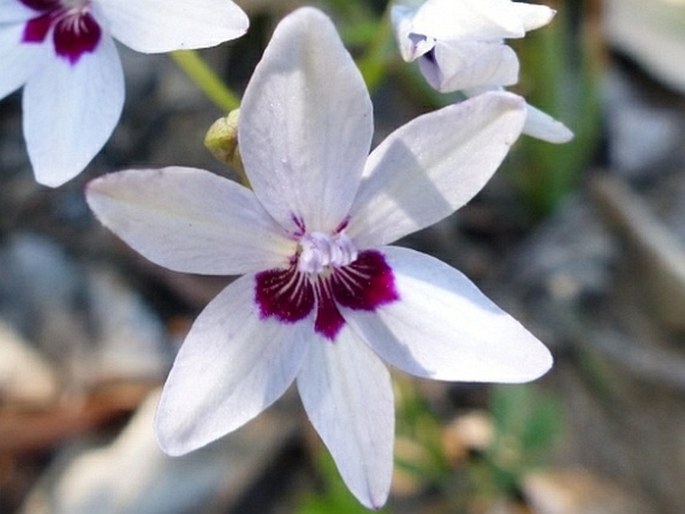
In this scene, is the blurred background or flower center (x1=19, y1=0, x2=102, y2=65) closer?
flower center (x1=19, y1=0, x2=102, y2=65)

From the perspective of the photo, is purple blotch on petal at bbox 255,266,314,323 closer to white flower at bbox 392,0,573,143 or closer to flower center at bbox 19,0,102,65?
white flower at bbox 392,0,573,143

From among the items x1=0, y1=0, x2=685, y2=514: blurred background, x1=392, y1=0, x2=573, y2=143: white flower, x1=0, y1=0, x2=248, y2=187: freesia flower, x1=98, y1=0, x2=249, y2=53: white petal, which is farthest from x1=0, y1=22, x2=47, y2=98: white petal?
x1=0, y1=0, x2=685, y2=514: blurred background

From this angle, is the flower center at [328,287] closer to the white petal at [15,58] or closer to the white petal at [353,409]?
the white petal at [353,409]

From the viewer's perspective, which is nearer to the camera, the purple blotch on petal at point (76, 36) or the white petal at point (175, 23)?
the white petal at point (175, 23)

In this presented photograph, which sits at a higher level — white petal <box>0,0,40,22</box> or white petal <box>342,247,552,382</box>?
white petal <box>0,0,40,22</box>

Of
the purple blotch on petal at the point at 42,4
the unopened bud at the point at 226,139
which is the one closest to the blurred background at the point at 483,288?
the purple blotch on petal at the point at 42,4

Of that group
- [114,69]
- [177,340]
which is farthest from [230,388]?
[177,340]

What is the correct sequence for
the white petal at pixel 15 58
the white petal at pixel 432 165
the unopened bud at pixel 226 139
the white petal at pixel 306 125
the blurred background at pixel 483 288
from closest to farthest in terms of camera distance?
the white petal at pixel 306 125
the white petal at pixel 432 165
the unopened bud at pixel 226 139
the white petal at pixel 15 58
the blurred background at pixel 483 288

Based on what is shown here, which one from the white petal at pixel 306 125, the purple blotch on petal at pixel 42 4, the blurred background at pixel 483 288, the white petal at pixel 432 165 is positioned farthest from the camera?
the blurred background at pixel 483 288

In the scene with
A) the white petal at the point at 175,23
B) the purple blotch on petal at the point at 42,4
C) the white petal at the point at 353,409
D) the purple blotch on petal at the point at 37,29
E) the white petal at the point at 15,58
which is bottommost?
the white petal at the point at 353,409
